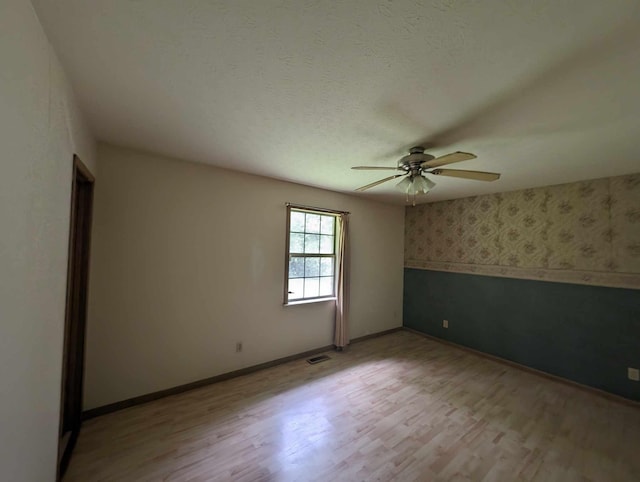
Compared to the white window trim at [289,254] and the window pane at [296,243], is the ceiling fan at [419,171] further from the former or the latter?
the window pane at [296,243]

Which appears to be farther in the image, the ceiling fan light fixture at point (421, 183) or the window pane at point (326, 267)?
the window pane at point (326, 267)

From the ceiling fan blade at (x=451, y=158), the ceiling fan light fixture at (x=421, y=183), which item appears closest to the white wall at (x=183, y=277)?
the ceiling fan light fixture at (x=421, y=183)

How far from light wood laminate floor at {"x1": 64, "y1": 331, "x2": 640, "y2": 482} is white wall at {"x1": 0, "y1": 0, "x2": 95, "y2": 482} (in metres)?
0.66

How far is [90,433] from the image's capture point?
6.18ft

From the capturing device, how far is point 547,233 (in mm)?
3041

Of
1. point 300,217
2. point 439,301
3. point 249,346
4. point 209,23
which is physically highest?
point 209,23

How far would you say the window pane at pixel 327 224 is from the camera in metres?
3.67

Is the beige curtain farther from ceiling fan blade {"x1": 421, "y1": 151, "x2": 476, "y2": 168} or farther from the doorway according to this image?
the doorway

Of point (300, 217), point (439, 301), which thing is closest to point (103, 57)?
point (300, 217)

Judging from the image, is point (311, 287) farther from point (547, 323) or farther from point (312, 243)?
point (547, 323)

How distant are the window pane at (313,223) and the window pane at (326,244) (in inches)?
6.0

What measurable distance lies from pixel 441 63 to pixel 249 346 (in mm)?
3089

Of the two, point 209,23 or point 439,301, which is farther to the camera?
point 439,301

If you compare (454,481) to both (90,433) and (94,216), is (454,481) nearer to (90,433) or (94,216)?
(90,433)
